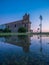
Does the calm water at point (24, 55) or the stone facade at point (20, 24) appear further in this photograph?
the stone facade at point (20, 24)

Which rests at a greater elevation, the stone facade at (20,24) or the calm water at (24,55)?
the stone facade at (20,24)

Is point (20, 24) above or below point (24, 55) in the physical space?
above

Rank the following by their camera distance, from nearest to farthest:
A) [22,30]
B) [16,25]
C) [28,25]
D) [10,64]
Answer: [10,64] < [22,30] < [28,25] < [16,25]

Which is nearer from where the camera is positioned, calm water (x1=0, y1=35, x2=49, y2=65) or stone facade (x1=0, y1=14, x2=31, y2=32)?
calm water (x1=0, y1=35, x2=49, y2=65)

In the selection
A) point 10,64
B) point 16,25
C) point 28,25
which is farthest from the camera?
point 16,25

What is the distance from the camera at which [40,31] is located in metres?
63.2

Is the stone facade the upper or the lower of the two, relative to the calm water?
upper

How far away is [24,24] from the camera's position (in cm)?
7812

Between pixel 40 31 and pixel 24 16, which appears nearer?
pixel 40 31

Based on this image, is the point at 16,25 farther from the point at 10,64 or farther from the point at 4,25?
the point at 10,64

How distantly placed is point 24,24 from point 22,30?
18.2m

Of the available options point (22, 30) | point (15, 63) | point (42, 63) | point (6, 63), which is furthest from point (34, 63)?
point (22, 30)

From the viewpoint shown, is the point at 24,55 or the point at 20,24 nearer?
the point at 24,55

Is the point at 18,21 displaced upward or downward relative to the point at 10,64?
upward
